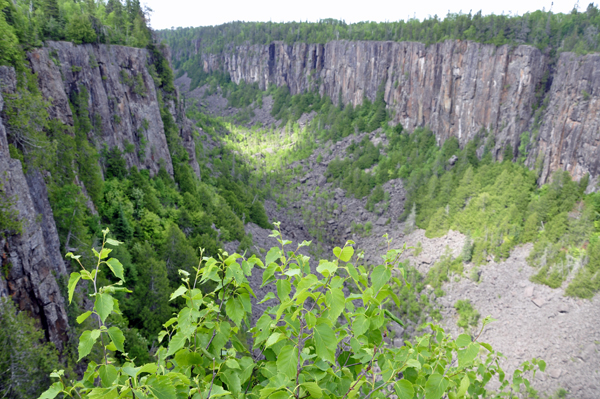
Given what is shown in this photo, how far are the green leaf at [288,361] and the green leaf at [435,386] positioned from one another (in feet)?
4.31

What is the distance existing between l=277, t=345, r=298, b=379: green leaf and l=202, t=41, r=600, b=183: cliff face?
60726 mm

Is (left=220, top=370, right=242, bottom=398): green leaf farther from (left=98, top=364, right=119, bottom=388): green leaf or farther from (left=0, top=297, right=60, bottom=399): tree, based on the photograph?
(left=0, top=297, right=60, bottom=399): tree

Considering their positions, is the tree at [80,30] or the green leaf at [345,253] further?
the tree at [80,30]

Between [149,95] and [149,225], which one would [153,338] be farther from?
[149,95]

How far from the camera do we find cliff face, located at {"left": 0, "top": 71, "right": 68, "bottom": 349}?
52.8ft

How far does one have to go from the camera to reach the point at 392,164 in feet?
274

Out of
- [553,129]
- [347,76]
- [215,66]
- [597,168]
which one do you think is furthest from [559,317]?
[215,66]

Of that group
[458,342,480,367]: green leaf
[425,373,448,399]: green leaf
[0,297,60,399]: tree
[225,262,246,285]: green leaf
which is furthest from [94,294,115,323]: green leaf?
[0,297,60,399]: tree

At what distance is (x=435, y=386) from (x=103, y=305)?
313 cm

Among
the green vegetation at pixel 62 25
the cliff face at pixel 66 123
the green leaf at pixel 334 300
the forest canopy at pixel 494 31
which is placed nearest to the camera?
the green leaf at pixel 334 300

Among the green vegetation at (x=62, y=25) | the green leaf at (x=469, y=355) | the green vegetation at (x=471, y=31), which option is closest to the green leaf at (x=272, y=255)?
the green leaf at (x=469, y=355)

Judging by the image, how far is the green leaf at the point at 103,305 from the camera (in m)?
3.20

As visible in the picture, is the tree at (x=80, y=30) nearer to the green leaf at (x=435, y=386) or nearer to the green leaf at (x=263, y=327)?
the green leaf at (x=263, y=327)

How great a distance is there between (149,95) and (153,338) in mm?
28700
